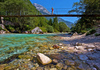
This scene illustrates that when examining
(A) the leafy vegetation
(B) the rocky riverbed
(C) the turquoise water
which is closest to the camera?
(B) the rocky riverbed

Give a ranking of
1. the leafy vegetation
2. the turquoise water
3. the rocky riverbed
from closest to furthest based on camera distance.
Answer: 1. the rocky riverbed
2. the turquoise water
3. the leafy vegetation

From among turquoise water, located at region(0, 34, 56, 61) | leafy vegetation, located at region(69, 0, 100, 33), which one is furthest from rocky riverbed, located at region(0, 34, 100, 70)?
leafy vegetation, located at region(69, 0, 100, 33)

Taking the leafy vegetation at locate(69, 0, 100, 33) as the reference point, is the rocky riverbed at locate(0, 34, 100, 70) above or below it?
below

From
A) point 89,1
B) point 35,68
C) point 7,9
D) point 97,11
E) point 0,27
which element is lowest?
point 35,68

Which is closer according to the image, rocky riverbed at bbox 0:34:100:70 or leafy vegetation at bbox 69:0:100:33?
rocky riverbed at bbox 0:34:100:70

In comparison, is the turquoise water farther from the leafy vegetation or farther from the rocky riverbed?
the leafy vegetation

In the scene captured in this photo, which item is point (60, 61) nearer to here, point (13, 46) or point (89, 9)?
point (13, 46)

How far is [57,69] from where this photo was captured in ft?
4.59

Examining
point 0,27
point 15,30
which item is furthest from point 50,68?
point 15,30

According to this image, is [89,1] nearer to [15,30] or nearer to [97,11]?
[97,11]

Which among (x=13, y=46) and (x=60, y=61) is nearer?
(x=60, y=61)

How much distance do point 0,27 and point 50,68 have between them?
2545 cm

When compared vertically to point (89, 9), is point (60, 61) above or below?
below

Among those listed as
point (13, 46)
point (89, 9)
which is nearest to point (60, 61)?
point (13, 46)
